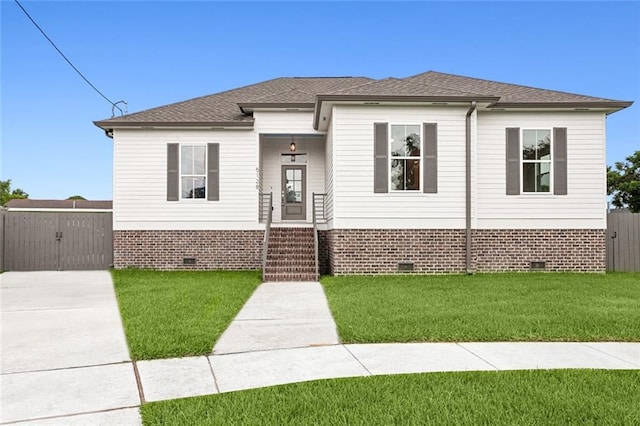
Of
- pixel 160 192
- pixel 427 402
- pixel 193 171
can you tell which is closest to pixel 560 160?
pixel 193 171

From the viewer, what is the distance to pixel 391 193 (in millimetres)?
11117

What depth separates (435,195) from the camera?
11164 mm

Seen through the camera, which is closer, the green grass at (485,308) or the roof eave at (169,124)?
the green grass at (485,308)

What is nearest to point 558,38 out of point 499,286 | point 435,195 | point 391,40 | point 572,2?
point 572,2

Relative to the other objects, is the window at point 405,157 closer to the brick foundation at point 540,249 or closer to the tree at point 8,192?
the brick foundation at point 540,249

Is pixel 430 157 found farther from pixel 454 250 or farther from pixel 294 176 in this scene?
pixel 294 176

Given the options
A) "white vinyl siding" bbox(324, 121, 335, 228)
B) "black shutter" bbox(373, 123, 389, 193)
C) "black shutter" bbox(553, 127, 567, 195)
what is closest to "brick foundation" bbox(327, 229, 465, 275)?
"white vinyl siding" bbox(324, 121, 335, 228)

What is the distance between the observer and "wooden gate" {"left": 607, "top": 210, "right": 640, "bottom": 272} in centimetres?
1247

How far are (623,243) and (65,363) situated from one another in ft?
44.8

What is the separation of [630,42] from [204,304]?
20.1 meters

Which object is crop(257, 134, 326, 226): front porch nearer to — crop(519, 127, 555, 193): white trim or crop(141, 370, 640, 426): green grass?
crop(519, 127, 555, 193): white trim

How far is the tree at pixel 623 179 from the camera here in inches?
1273

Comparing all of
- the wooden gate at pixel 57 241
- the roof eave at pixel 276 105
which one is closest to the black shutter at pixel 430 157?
the roof eave at pixel 276 105

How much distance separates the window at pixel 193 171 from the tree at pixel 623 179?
30.9 metres
